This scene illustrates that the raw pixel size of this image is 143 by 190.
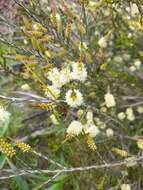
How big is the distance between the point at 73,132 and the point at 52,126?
3.34ft

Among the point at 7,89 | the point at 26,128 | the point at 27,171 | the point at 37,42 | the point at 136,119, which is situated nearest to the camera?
the point at 27,171

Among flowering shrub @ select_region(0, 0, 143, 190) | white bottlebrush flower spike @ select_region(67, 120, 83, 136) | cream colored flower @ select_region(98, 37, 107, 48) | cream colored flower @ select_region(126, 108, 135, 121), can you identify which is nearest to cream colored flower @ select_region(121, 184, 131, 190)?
flowering shrub @ select_region(0, 0, 143, 190)

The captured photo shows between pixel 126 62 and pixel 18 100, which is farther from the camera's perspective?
pixel 126 62

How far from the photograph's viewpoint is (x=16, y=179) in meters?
2.39

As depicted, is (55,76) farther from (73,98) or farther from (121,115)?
(121,115)

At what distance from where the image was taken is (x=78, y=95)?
1854 mm

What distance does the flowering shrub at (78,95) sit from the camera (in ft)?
6.52

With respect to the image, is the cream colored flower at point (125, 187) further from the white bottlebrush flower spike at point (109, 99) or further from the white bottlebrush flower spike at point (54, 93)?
the white bottlebrush flower spike at point (54, 93)

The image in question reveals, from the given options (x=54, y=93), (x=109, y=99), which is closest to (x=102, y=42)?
(x=109, y=99)

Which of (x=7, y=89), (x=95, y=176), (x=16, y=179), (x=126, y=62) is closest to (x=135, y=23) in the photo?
(x=126, y=62)

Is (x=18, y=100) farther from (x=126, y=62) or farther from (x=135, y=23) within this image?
(x=126, y=62)

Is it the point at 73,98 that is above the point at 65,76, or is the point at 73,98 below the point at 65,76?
below

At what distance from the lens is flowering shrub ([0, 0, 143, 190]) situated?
6.52 feet

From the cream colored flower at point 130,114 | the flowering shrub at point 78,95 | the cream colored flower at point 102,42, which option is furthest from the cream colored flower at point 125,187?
the cream colored flower at point 102,42
